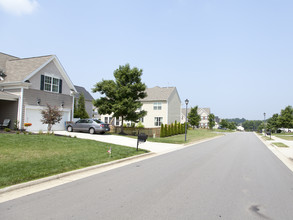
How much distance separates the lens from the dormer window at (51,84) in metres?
22.7

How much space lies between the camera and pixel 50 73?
23.5 metres

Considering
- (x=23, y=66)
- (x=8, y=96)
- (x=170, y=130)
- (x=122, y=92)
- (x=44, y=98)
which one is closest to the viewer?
(x=8, y=96)

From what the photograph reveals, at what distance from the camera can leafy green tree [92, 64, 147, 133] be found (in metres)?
26.8

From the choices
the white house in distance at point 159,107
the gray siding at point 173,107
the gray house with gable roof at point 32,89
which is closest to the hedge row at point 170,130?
the white house in distance at point 159,107

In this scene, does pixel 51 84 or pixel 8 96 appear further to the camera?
pixel 51 84

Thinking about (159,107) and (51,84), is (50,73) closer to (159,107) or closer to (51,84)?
(51,84)

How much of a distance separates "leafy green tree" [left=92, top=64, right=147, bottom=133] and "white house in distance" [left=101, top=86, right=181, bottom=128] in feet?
47.5

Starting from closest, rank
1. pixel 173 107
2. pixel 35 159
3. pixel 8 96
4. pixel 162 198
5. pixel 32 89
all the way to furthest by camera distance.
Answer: pixel 162 198 < pixel 35 159 < pixel 8 96 < pixel 32 89 < pixel 173 107

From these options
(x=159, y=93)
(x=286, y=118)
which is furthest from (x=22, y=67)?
(x=286, y=118)

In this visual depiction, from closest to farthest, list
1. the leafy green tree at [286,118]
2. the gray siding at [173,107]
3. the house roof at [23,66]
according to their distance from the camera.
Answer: the house roof at [23,66] → the gray siding at [173,107] → the leafy green tree at [286,118]

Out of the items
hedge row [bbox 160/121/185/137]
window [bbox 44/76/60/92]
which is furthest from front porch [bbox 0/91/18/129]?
hedge row [bbox 160/121/185/137]

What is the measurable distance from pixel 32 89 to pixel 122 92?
9691 mm

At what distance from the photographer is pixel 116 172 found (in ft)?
27.8

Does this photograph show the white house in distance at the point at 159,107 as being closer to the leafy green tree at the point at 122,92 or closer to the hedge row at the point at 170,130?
the hedge row at the point at 170,130
